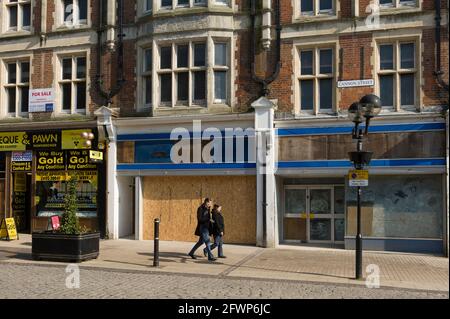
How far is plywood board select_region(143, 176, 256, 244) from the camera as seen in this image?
53.7 feet

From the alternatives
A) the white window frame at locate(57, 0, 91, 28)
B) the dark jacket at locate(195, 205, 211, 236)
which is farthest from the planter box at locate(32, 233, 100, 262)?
the white window frame at locate(57, 0, 91, 28)

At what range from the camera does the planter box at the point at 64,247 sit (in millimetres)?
12352

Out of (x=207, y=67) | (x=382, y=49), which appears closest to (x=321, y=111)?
(x=382, y=49)

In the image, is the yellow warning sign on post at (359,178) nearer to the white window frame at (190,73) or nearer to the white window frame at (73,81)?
the white window frame at (190,73)

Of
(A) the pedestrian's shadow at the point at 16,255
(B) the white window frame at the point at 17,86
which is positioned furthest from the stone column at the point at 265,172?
(B) the white window frame at the point at 17,86

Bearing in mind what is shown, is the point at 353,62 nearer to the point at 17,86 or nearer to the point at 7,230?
the point at 17,86

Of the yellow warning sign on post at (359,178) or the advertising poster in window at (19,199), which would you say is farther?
the advertising poster in window at (19,199)

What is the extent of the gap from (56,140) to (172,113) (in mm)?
4654

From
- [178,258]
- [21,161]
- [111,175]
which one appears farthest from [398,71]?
[21,161]

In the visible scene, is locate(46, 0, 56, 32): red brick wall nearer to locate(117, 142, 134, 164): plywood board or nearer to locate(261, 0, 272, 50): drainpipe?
locate(117, 142, 134, 164): plywood board

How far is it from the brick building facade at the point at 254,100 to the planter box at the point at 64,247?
4.58 m

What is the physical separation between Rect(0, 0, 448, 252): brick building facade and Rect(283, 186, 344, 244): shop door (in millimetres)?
46

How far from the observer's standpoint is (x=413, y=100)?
15156 millimetres

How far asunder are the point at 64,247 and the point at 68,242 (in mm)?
188
